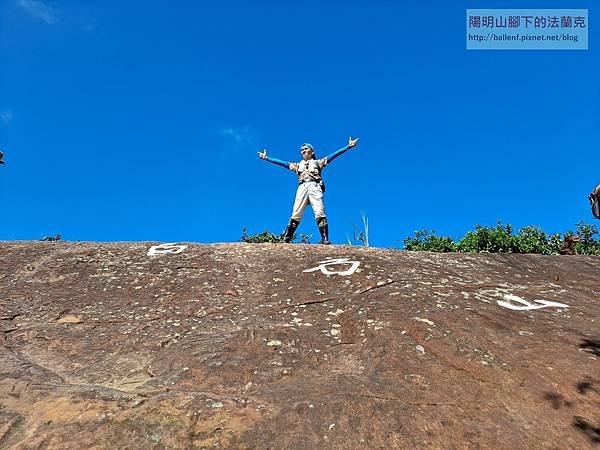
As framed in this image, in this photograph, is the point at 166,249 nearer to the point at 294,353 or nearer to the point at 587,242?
the point at 294,353

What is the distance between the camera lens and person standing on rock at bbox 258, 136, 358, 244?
37.6 ft

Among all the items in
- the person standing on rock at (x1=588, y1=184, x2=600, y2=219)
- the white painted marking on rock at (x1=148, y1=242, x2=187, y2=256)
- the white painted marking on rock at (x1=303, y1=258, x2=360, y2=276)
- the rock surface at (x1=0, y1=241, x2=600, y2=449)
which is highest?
the person standing on rock at (x1=588, y1=184, x2=600, y2=219)

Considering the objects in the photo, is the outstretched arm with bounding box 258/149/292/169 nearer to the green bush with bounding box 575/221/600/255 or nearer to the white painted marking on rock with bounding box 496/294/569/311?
the white painted marking on rock with bounding box 496/294/569/311

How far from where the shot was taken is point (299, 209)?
38.4 ft

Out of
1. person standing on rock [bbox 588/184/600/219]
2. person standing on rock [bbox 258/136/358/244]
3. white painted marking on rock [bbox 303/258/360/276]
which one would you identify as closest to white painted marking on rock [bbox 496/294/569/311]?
white painted marking on rock [bbox 303/258/360/276]

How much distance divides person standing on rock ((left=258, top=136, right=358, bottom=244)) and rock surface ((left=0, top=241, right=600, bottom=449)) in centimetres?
290

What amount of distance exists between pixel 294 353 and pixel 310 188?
6748 mm

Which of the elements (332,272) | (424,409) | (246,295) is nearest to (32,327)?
(246,295)

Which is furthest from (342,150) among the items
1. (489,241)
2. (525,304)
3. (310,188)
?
(489,241)

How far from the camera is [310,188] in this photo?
1159cm

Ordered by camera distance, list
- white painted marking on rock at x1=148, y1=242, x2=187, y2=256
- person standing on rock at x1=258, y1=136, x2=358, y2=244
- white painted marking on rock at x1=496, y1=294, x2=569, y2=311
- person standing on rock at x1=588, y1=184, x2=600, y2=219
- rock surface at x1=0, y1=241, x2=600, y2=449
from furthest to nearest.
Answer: person standing on rock at x1=258, y1=136, x2=358, y2=244 < person standing on rock at x1=588, y1=184, x2=600, y2=219 < white painted marking on rock at x1=148, y1=242, x2=187, y2=256 < white painted marking on rock at x1=496, y1=294, x2=569, y2=311 < rock surface at x1=0, y1=241, x2=600, y2=449

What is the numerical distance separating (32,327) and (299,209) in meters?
6.77

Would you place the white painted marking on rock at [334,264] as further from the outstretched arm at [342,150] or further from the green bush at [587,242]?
the green bush at [587,242]

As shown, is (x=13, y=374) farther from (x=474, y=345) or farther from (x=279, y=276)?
(x=474, y=345)
